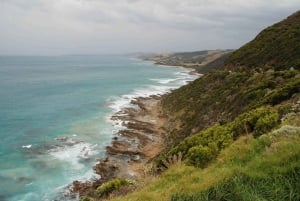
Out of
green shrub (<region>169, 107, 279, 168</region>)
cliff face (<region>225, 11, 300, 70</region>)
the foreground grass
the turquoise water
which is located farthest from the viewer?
cliff face (<region>225, 11, 300, 70</region>)

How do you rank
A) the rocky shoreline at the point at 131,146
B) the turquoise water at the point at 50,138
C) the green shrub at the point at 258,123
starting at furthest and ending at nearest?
the rocky shoreline at the point at 131,146, the turquoise water at the point at 50,138, the green shrub at the point at 258,123

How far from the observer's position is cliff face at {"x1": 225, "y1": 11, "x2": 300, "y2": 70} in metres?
44.6

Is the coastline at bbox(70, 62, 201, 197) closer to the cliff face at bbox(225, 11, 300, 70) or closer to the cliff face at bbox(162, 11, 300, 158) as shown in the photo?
the cliff face at bbox(162, 11, 300, 158)

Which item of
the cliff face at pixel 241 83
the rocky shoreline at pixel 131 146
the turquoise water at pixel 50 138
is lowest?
the turquoise water at pixel 50 138

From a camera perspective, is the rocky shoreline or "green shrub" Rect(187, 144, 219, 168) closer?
"green shrub" Rect(187, 144, 219, 168)

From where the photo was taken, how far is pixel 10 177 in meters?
31.7

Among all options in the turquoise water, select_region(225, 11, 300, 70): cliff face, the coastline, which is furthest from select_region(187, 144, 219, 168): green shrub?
select_region(225, 11, 300, 70): cliff face

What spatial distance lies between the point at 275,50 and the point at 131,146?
24274 mm

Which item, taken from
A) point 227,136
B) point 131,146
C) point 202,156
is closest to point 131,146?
point 131,146

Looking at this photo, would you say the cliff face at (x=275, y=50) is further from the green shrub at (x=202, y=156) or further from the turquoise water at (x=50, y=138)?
the green shrub at (x=202, y=156)

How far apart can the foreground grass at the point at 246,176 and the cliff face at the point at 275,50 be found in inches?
1217

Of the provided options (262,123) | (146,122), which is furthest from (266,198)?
(146,122)

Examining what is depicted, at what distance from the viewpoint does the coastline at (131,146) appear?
31.3m

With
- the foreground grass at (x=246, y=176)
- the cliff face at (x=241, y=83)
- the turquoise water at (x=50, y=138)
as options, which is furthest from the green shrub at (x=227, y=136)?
the turquoise water at (x=50, y=138)
